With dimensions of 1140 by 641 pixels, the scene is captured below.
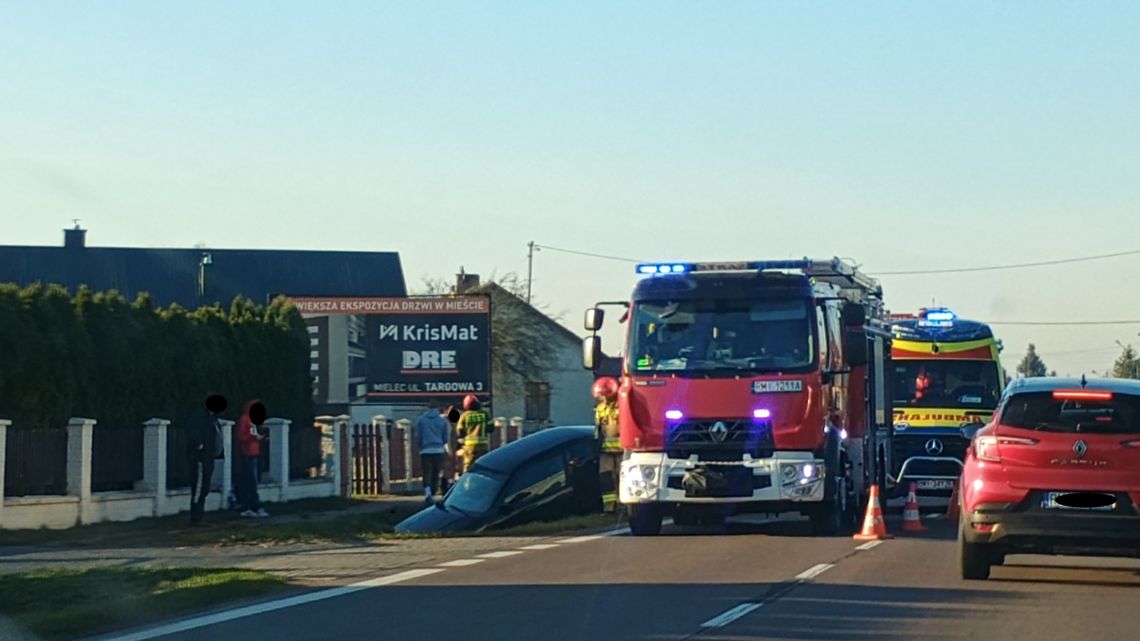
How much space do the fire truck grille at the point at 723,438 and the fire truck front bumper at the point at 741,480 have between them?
0.28ft

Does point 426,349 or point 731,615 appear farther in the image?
point 426,349

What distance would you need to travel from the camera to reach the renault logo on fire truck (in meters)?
13.9

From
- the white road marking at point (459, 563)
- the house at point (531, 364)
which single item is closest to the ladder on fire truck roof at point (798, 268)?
the white road marking at point (459, 563)

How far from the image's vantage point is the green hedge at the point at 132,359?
24.2 m

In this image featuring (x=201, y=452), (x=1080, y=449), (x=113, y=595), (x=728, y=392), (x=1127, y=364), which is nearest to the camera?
(x=113, y=595)

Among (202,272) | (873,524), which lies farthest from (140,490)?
(202,272)

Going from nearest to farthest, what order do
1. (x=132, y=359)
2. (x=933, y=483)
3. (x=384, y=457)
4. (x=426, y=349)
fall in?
(x=132, y=359) → (x=933, y=483) → (x=384, y=457) → (x=426, y=349)

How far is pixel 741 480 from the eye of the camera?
62.5 feet

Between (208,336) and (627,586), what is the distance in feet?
57.3

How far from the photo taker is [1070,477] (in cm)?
1393

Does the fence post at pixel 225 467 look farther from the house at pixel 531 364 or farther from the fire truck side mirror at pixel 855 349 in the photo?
the house at pixel 531 364

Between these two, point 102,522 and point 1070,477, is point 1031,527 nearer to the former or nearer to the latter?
point 1070,477

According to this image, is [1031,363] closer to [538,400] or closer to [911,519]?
[538,400]

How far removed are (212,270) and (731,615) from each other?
224 feet
